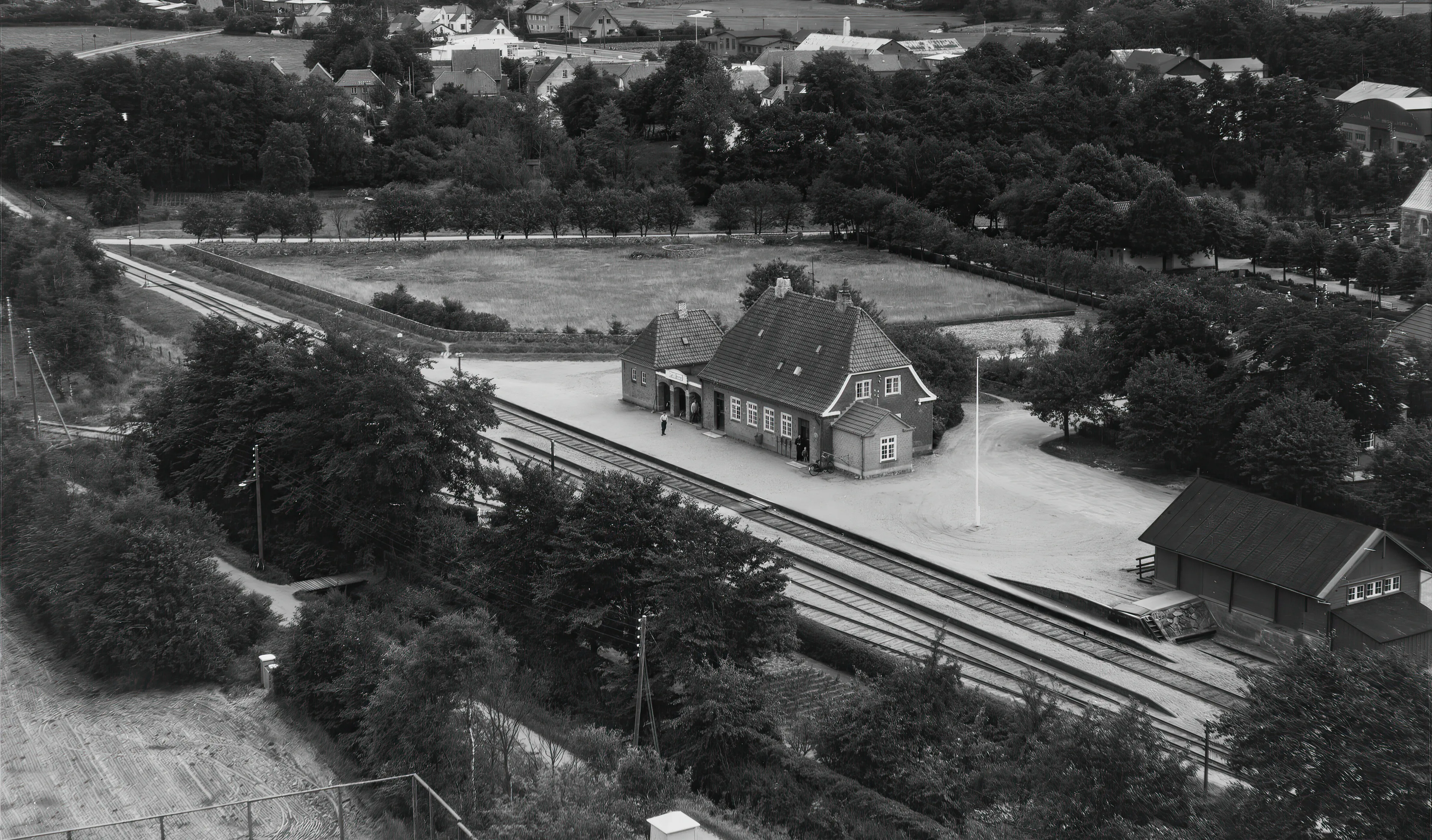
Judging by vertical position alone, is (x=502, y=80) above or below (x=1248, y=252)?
above

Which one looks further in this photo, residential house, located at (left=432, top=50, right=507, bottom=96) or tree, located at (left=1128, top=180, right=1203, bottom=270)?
Result: residential house, located at (left=432, top=50, right=507, bottom=96)

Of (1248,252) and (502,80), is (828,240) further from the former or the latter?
(502,80)

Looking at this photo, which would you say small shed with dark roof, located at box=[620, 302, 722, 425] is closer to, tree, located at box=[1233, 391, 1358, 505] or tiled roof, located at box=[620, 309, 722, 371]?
tiled roof, located at box=[620, 309, 722, 371]

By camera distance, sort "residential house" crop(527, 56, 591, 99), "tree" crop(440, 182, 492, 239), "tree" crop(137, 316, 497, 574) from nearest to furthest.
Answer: "tree" crop(137, 316, 497, 574)
"tree" crop(440, 182, 492, 239)
"residential house" crop(527, 56, 591, 99)

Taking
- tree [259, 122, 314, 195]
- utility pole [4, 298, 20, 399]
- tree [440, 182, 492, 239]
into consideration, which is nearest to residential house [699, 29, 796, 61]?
tree [259, 122, 314, 195]

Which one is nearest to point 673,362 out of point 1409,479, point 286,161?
point 1409,479

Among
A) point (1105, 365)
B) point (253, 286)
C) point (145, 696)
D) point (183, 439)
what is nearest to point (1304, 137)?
point (1105, 365)

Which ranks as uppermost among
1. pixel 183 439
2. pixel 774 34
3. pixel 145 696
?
pixel 774 34
